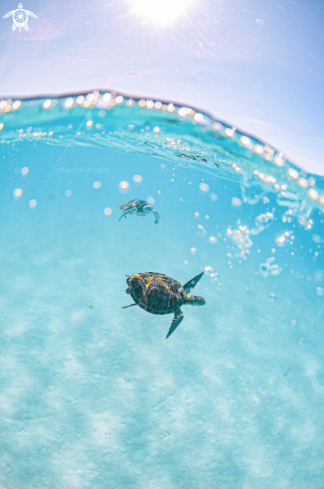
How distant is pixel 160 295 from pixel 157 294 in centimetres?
8

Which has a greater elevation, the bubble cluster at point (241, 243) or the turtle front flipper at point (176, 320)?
the bubble cluster at point (241, 243)

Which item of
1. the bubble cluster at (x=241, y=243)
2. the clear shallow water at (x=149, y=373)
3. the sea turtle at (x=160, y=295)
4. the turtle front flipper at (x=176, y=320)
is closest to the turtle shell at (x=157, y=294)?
the sea turtle at (x=160, y=295)

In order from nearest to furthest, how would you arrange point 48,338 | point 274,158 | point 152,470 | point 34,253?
point 152,470
point 48,338
point 274,158
point 34,253

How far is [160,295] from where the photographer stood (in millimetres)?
6090

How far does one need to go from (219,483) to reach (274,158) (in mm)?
11938

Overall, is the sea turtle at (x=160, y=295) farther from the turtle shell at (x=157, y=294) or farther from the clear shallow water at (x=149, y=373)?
the clear shallow water at (x=149, y=373)

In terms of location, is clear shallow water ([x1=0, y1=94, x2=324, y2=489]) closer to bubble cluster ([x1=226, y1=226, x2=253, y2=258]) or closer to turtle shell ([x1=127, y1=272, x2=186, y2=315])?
turtle shell ([x1=127, y1=272, x2=186, y2=315])

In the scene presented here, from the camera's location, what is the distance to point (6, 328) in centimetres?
786

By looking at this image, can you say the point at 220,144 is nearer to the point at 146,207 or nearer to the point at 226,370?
the point at 146,207

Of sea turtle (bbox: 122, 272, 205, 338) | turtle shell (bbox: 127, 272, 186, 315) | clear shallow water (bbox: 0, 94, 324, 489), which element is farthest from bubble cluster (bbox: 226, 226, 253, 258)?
turtle shell (bbox: 127, 272, 186, 315)

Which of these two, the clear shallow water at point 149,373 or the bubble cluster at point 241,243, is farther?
the bubble cluster at point 241,243

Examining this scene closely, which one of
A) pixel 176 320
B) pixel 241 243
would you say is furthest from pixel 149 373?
pixel 241 243

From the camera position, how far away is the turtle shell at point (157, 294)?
6109 millimetres

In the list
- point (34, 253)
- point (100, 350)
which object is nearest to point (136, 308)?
point (100, 350)
